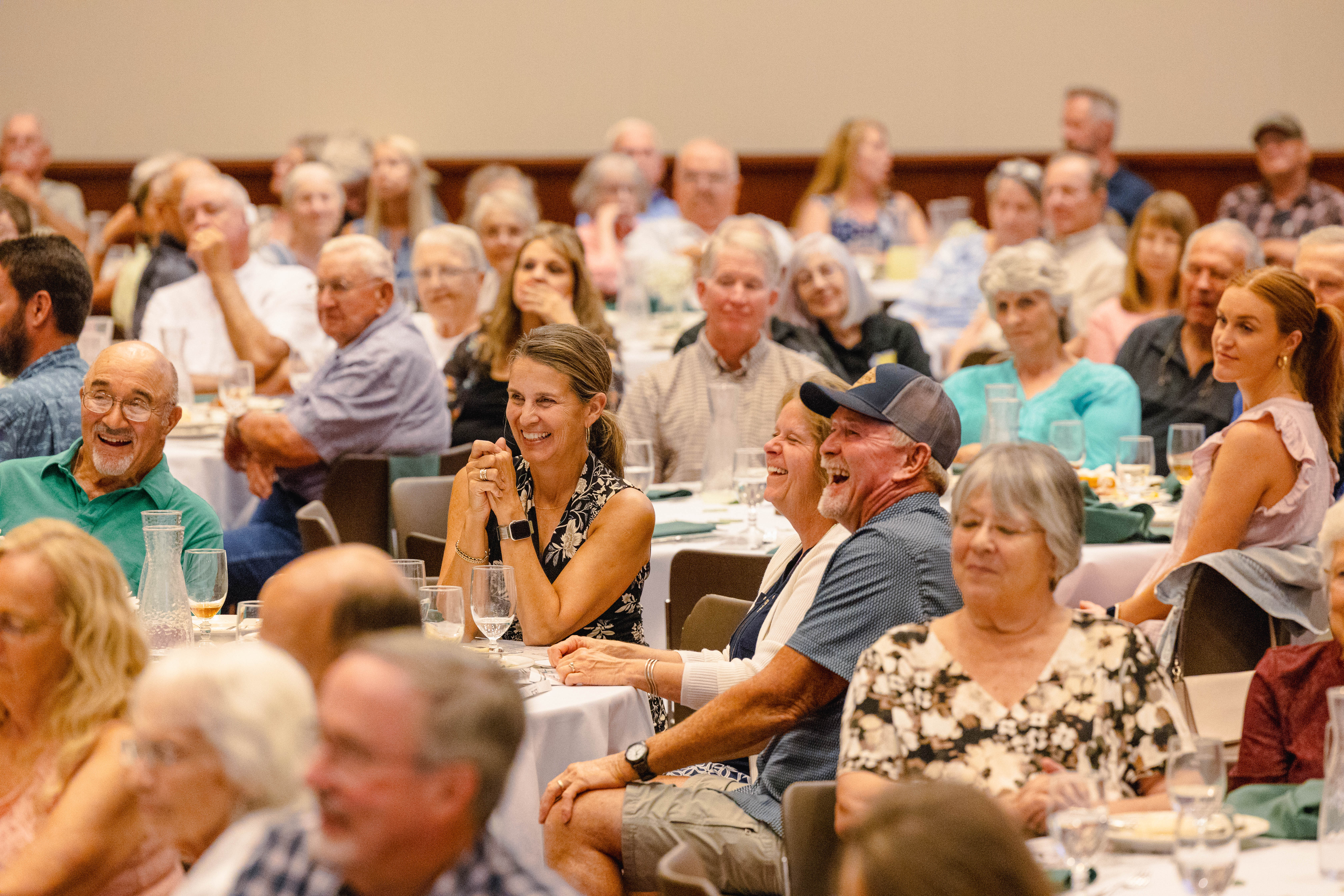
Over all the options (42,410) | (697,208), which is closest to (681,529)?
Result: (42,410)

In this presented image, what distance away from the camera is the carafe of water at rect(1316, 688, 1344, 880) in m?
1.97

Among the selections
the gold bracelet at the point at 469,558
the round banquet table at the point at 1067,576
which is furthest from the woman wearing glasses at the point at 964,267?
the gold bracelet at the point at 469,558

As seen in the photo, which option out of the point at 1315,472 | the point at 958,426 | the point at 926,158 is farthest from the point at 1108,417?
the point at 926,158

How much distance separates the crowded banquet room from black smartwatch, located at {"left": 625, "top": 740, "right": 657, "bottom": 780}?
3 cm

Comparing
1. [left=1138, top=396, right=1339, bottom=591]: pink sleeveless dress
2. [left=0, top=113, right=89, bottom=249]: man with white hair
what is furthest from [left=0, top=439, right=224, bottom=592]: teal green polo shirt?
[left=0, top=113, right=89, bottom=249]: man with white hair

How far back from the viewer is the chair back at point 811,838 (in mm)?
2285

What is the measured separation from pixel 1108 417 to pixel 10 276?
3.48 metres

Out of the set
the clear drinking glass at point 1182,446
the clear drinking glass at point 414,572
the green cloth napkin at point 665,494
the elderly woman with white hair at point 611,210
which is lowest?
the green cloth napkin at point 665,494

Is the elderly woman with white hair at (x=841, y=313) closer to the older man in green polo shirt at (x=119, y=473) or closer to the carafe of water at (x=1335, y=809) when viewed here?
the older man in green polo shirt at (x=119, y=473)

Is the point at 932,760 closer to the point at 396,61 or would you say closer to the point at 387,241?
the point at 387,241

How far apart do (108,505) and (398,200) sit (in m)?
5.91

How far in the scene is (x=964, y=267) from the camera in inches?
321

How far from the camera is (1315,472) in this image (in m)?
3.52

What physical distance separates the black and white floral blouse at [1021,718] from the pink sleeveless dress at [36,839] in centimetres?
100
